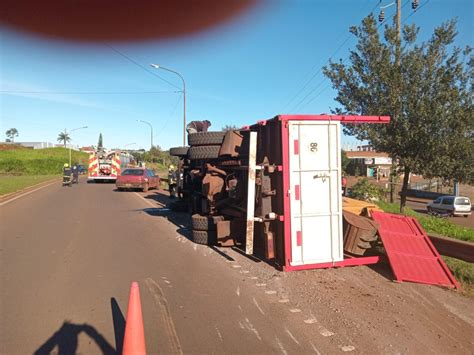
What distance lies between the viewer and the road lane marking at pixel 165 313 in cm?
401

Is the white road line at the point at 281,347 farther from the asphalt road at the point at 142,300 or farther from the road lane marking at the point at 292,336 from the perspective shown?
the road lane marking at the point at 292,336

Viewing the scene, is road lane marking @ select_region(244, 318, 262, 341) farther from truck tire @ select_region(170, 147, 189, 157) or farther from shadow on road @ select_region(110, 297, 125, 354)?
truck tire @ select_region(170, 147, 189, 157)

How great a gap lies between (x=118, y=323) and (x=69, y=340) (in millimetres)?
547

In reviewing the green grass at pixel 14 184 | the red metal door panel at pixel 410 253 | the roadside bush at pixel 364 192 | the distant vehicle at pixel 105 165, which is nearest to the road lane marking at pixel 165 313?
the red metal door panel at pixel 410 253

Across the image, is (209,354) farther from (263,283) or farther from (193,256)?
(193,256)

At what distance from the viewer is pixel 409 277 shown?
6.05 metres

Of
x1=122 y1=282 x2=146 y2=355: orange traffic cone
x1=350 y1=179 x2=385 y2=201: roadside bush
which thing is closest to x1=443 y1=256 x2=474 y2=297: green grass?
x1=122 y1=282 x2=146 y2=355: orange traffic cone

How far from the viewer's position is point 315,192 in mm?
6613

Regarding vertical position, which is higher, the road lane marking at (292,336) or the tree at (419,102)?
the tree at (419,102)

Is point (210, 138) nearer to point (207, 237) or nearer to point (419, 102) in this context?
point (207, 237)

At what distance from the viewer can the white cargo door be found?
256 inches

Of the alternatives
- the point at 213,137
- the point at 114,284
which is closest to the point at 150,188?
the point at 213,137

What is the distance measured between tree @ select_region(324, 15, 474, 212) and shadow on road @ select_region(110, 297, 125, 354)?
10.2 meters

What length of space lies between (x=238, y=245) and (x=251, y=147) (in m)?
2.75
